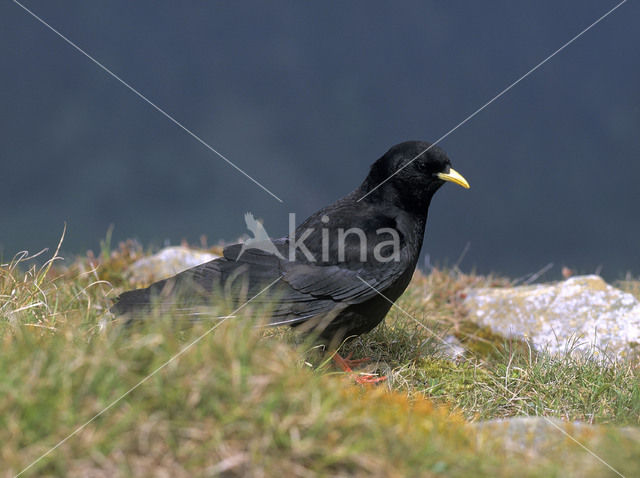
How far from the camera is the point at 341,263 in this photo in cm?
503

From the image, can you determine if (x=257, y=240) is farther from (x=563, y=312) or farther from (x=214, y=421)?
(x=563, y=312)

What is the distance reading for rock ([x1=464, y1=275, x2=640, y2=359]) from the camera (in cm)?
715

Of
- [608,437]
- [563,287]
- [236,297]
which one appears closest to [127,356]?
[236,297]

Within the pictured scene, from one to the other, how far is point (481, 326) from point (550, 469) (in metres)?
5.05

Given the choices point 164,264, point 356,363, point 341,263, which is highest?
point 341,263

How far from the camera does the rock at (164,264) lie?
851cm

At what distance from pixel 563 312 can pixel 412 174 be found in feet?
10.7

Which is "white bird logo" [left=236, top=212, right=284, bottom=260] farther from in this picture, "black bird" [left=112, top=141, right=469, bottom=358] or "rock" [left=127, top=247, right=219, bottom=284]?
"rock" [left=127, top=247, right=219, bottom=284]

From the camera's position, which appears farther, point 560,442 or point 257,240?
point 257,240

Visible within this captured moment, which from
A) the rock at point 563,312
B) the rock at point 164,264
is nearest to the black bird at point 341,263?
the rock at point 563,312

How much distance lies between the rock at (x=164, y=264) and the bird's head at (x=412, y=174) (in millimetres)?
3852

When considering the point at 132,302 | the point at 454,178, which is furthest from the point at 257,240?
the point at 454,178

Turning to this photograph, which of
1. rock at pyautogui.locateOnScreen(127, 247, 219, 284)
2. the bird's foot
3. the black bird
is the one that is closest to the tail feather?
the black bird

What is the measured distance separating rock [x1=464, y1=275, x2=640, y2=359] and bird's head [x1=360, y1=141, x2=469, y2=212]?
246 centimetres
